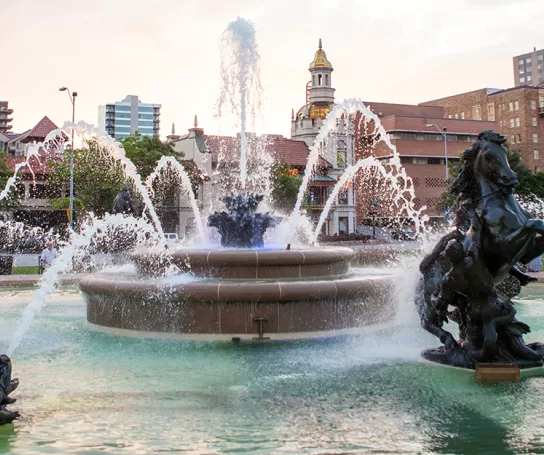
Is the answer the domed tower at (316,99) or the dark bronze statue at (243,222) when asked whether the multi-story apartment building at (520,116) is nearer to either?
the domed tower at (316,99)

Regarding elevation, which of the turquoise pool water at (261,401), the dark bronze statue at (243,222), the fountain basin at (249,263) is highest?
the dark bronze statue at (243,222)

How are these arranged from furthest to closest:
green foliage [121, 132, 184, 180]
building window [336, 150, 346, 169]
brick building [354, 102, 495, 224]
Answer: brick building [354, 102, 495, 224] → building window [336, 150, 346, 169] → green foliage [121, 132, 184, 180]

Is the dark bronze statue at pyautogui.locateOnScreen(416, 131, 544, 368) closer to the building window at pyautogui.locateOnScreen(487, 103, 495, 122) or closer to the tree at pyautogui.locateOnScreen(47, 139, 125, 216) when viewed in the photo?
the tree at pyautogui.locateOnScreen(47, 139, 125, 216)

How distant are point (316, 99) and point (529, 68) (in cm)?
11498

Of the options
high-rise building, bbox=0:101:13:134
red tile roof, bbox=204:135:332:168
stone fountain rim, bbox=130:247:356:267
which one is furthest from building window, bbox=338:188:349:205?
high-rise building, bbox=0:101:13:134

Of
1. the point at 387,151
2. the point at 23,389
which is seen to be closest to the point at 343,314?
the point at 23,389

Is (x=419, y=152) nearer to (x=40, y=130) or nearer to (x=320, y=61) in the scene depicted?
(x=320, y=61)

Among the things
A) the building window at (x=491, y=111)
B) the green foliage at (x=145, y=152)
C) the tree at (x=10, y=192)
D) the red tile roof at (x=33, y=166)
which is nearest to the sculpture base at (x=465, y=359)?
the green foliage at (x=145, y=152)

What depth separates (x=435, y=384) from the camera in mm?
6922

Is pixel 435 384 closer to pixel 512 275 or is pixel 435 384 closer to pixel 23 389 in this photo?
pixel 512 275

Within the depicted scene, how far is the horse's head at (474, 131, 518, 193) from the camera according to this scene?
703 centimetres

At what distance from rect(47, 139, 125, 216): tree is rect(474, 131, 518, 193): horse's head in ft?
139

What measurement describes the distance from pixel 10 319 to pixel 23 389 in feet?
20.1

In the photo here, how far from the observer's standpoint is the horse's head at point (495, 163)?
23.1 ft
